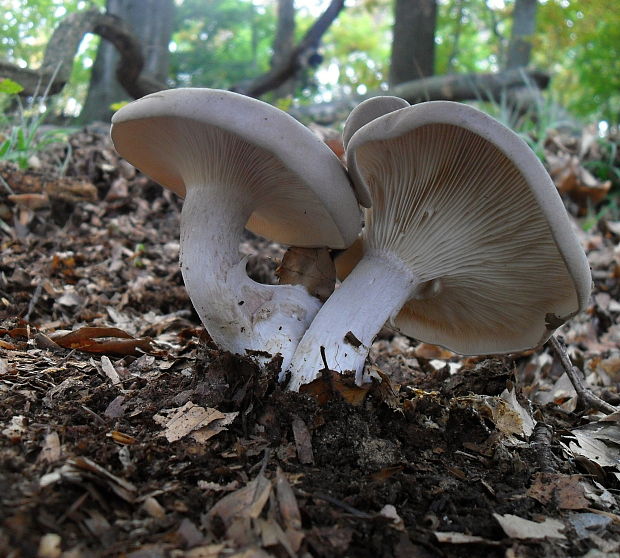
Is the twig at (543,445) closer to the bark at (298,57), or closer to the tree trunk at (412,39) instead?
the bark at (298,57)

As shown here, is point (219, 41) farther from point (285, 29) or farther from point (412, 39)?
point (412, 39)

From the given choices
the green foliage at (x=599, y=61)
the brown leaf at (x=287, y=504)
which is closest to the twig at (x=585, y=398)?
the brown leaf at (x=287, y=504)

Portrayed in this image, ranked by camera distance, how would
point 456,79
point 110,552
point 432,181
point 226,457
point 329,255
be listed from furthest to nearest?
point 456,79 → point 329,255 → point 432,181 → point 226,457 → point 110,552

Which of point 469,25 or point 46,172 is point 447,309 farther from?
point 469,25

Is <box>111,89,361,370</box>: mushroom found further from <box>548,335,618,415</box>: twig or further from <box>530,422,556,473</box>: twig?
<box>548,335,618,415</box>: twig

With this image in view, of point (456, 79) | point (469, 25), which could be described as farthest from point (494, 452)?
point (469, 25)

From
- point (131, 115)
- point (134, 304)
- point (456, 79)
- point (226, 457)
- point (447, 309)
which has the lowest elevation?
point (134, 304)

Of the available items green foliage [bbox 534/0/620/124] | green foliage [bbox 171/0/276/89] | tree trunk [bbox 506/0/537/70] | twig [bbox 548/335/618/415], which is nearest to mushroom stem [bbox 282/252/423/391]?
twig [bbox 548/335/618/415]
